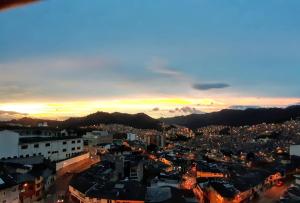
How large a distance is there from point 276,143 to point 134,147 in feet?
58.5

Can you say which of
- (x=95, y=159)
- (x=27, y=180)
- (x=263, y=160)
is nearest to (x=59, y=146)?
(x=95, y=159)

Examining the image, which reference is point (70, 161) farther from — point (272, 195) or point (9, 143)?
point (272, 195)

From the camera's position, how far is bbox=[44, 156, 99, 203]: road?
1508 centimetres

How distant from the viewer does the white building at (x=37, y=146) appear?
65.6ft

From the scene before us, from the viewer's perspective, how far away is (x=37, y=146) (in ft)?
70.6

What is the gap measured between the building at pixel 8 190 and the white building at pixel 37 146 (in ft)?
23.3

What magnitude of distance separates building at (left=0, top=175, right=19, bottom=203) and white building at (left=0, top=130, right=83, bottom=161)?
23.3 feet

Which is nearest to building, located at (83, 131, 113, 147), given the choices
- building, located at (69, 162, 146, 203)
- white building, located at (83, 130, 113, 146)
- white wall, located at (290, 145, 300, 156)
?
white building, located at (83, 130, 113, 146)

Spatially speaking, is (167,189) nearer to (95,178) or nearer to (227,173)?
(95,178)

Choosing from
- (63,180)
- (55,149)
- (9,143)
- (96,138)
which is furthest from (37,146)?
(96,138)

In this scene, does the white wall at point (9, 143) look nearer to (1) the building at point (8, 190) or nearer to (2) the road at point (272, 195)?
(1) the building at point (8, 190)

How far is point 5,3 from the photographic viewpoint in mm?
642

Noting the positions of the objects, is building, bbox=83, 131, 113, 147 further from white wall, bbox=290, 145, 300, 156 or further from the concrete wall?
white wall, bbox=290, 145, 300, 156

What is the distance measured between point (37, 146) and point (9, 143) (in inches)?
72.4
